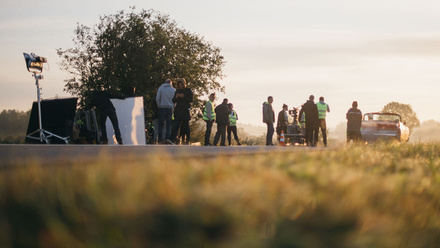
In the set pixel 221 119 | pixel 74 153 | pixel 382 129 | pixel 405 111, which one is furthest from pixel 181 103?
pixel 405 111

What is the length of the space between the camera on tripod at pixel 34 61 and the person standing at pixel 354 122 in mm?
12167

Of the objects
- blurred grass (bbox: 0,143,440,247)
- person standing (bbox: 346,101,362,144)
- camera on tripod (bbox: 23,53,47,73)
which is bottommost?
blurred grass (bbox: 0,143,440,247)

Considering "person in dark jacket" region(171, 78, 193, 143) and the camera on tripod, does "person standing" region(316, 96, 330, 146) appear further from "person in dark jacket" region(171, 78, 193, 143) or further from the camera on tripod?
the camera on tripod

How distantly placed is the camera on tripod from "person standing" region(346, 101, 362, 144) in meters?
12.2

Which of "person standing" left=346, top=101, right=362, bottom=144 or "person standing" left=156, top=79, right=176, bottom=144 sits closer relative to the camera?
"person standing" left=156, top=79, right=176, bottom=144

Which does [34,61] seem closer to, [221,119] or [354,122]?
[221,119]

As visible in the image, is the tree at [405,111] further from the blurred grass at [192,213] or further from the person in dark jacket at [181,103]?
the blurred grass at [192,213]

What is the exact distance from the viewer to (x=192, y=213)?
155cm

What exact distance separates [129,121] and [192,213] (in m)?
17.3

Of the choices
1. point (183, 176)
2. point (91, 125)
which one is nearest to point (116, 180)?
point (183, 176)

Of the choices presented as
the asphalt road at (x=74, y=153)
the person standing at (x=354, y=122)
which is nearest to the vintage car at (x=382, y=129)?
the person standing at (x=354, y=122)

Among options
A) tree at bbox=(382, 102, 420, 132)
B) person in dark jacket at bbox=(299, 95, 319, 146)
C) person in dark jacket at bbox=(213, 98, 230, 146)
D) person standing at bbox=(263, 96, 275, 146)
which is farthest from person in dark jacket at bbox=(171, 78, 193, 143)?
tree at bbox=(382, 102, 420, 132)

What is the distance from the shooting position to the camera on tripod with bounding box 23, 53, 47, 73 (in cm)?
1669

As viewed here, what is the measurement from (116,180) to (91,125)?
1833 centimetres
